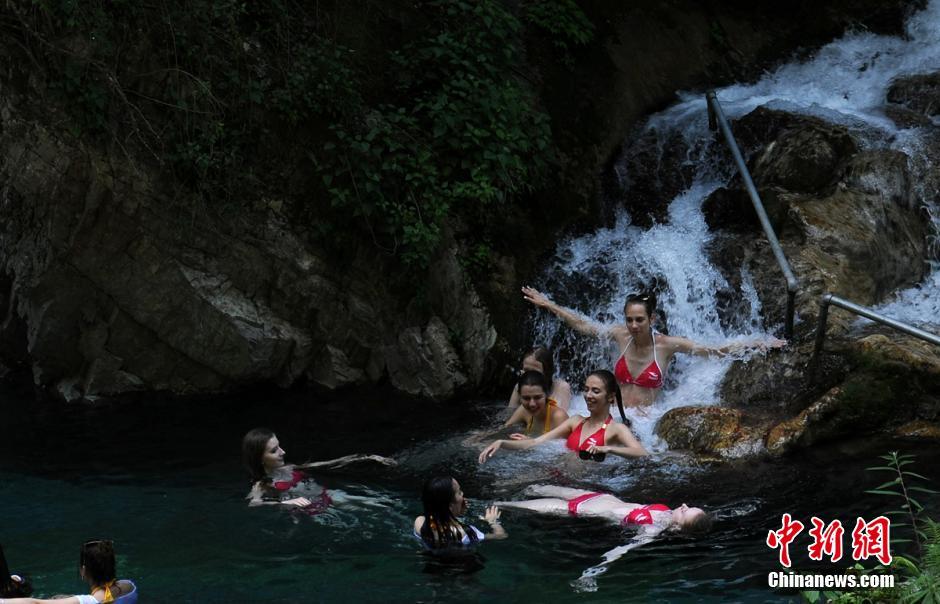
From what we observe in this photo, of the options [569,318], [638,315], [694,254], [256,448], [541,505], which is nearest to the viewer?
[256,448]

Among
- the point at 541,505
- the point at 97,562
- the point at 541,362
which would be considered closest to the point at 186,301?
the point at 541,362

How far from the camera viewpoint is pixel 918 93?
1252 centimetres

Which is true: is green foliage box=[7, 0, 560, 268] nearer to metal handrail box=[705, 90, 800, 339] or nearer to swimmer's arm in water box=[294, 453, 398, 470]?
metal handrail box=[705, 90, 800, 339]

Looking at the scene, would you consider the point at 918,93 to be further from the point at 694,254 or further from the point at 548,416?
the point at 548,416

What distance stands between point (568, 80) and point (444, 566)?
7428 millimetres

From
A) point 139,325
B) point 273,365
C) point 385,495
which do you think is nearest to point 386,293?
point 273,365

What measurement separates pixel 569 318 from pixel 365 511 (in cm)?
327

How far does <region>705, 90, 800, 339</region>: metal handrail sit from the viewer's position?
8.30 meters

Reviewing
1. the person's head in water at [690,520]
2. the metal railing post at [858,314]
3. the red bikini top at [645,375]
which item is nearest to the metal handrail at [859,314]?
the metal railing post at [858,314]

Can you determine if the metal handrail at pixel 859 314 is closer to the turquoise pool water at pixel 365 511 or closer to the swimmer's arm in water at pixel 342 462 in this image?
the turquoise pool water at pixel 365 511

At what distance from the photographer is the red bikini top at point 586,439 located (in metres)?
7.68

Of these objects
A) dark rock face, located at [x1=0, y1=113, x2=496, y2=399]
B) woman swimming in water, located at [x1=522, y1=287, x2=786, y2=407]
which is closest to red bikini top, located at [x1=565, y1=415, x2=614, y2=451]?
woman swimming in water, located at [x1=522, y1=287, x2=786, y2=407]

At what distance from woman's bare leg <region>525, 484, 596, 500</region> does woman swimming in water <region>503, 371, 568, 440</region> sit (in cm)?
55

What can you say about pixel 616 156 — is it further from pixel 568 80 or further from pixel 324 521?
pixel 324 521
